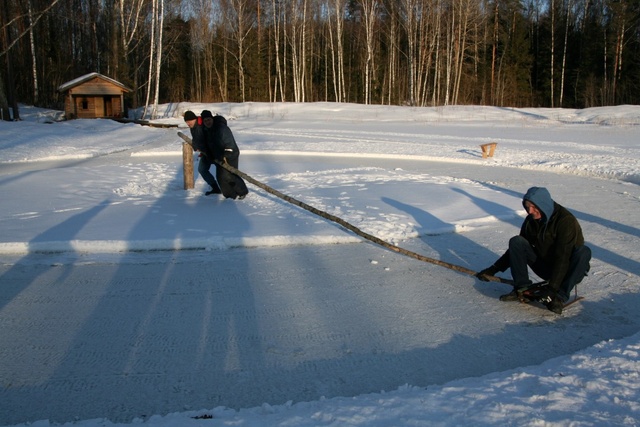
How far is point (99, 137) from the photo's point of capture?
2381 cm

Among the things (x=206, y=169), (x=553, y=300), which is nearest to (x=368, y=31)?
(x=206, y=169)

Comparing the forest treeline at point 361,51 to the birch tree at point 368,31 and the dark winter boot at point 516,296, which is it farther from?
the dark winter boot at point 516,296

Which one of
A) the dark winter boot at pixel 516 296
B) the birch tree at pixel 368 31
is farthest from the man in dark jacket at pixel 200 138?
the birch tree at pixel 368 31

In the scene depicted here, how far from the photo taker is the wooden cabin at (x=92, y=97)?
116 ft

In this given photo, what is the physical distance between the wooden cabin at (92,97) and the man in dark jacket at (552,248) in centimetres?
3501

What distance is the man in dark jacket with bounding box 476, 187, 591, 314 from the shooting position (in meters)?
4.88

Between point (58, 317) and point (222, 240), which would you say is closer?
point (58, 317)

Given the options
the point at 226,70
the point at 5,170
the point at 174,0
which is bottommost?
the point at 5,170

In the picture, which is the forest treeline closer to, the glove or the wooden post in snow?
the wooden post in snow

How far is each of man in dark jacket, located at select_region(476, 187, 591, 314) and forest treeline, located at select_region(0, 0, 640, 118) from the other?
42.8 m

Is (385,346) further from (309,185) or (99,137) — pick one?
(99,137)

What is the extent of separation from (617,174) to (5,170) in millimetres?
15569

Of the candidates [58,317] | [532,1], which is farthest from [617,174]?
[532,1]

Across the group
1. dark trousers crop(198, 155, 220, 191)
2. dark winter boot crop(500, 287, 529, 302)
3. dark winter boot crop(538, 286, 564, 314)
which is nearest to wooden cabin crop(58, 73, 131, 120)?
dark trousers crop(198, 155, 220, 191)
